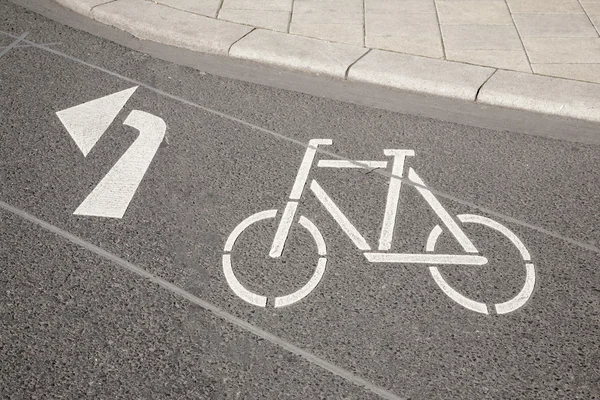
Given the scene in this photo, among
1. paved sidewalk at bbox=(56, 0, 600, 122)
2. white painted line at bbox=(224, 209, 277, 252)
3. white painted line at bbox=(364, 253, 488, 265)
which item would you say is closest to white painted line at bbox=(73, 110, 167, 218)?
white painted line at bbox=(224, 209, 277, 252)

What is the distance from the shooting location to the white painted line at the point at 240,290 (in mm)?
3918

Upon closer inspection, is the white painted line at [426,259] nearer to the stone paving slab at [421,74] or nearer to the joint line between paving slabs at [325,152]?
the joint line between paving slabs at [325,152]

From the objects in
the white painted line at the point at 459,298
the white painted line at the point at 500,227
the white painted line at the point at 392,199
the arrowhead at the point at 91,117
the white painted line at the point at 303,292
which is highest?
the white painted line at the point at 500,227

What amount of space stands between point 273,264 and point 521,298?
145 centimetres

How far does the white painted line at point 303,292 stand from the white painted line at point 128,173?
132 cm

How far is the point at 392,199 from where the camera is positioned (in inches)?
184

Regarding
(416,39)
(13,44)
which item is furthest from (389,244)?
(13,44)

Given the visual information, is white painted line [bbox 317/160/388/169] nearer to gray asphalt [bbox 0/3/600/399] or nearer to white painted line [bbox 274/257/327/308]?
gray asphalt [bbox 0/3/600/399]

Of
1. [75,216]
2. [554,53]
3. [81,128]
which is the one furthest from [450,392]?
[554,53]

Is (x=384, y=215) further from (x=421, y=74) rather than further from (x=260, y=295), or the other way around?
(x=421, y=74)

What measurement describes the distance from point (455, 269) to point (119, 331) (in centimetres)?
196

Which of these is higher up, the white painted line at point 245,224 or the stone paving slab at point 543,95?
the stone paving slab at point 543,95

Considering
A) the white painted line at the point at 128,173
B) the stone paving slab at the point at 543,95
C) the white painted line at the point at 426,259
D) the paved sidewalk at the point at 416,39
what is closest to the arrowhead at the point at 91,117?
the white painted line at the point at 128,173

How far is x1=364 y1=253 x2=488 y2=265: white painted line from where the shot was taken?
4168 millimetres
